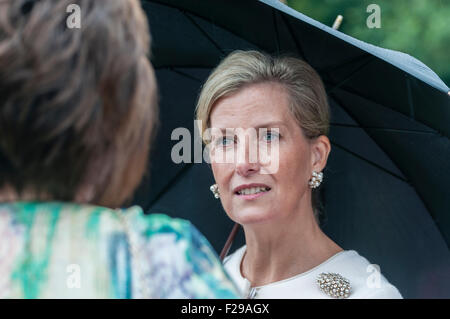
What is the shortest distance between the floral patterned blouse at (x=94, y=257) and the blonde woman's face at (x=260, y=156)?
1.42 m

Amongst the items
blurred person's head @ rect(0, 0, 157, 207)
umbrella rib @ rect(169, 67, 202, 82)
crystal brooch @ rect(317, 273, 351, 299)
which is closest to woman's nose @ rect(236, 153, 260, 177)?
crystal brooch @ rect(317, 273, 351, 299)

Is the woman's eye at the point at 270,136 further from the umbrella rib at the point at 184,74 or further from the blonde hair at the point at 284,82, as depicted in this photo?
the umbrella rib at the point at 184,74

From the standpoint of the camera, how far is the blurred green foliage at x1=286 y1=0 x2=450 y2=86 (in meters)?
6.79

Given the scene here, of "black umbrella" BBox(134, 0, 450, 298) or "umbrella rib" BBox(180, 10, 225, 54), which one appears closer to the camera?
"black umbrella" BBox(134, 0, 450, 298)

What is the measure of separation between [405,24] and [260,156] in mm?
Result: 5063

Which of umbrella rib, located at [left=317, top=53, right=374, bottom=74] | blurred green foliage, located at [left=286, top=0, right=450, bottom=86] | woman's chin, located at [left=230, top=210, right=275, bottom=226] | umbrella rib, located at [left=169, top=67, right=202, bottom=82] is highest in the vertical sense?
blurred green foliage, located at [left=286, top=0, right=450, bottom=86]

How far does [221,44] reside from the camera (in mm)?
2789

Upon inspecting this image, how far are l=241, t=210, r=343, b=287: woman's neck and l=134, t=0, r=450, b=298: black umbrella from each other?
1.58ft

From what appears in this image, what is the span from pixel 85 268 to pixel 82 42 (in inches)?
14.1

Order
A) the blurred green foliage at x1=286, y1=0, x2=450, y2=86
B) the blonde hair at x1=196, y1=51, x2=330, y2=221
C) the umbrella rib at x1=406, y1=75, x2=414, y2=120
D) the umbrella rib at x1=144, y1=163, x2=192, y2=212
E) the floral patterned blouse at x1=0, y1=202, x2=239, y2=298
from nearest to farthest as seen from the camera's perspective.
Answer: the floral patterned blouse at x1=0, y1=202, x2=239, y2=298 < the umbrella rib at x1=406, y1=75, x2=414, y2=120 < the blonde hair at x1=196, y1=51, x2=330, y2=221 < the umbrella rib at x1=144, y1=163, x2=192, y2=212 < the blurred green foliage at x1=286, y1=0, x2=450, y2=86

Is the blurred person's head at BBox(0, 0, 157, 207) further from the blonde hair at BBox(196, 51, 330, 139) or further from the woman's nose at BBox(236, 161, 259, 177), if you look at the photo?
the blonde hair at BBox(196, 51, 330, 139)

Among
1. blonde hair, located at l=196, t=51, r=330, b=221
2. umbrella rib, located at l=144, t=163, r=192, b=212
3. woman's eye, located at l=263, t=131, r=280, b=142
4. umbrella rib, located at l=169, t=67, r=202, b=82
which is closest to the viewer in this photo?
woman's eye, located at l=263, t=131, r=280, b=142
